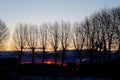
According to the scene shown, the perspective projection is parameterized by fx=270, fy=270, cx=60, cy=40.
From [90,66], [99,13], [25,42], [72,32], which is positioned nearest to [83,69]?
[90,66]

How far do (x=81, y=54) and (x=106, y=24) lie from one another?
12.1 metres

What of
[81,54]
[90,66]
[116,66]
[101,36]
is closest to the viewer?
[116,66]

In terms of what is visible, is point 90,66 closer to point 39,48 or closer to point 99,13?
point 99,13

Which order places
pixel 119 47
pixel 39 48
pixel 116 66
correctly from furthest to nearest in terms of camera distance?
pixel 39 48, pixel 119 47, pixel 116 66

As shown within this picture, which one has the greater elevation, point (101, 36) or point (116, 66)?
point (101, 36)

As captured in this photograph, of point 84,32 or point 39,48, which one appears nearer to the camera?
point 84,32

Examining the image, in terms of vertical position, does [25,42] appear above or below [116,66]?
above

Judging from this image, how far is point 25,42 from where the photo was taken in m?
79.2

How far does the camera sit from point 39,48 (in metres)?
79.8

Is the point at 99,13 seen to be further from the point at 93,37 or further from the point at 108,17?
the point at 93,37

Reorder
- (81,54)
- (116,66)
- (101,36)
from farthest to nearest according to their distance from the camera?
(81,54) → (101,36) → (116,66)

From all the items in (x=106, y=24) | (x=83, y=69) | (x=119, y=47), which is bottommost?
(x=83, y=69)

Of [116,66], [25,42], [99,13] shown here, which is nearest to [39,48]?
[25,42]

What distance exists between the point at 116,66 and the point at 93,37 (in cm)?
2950
